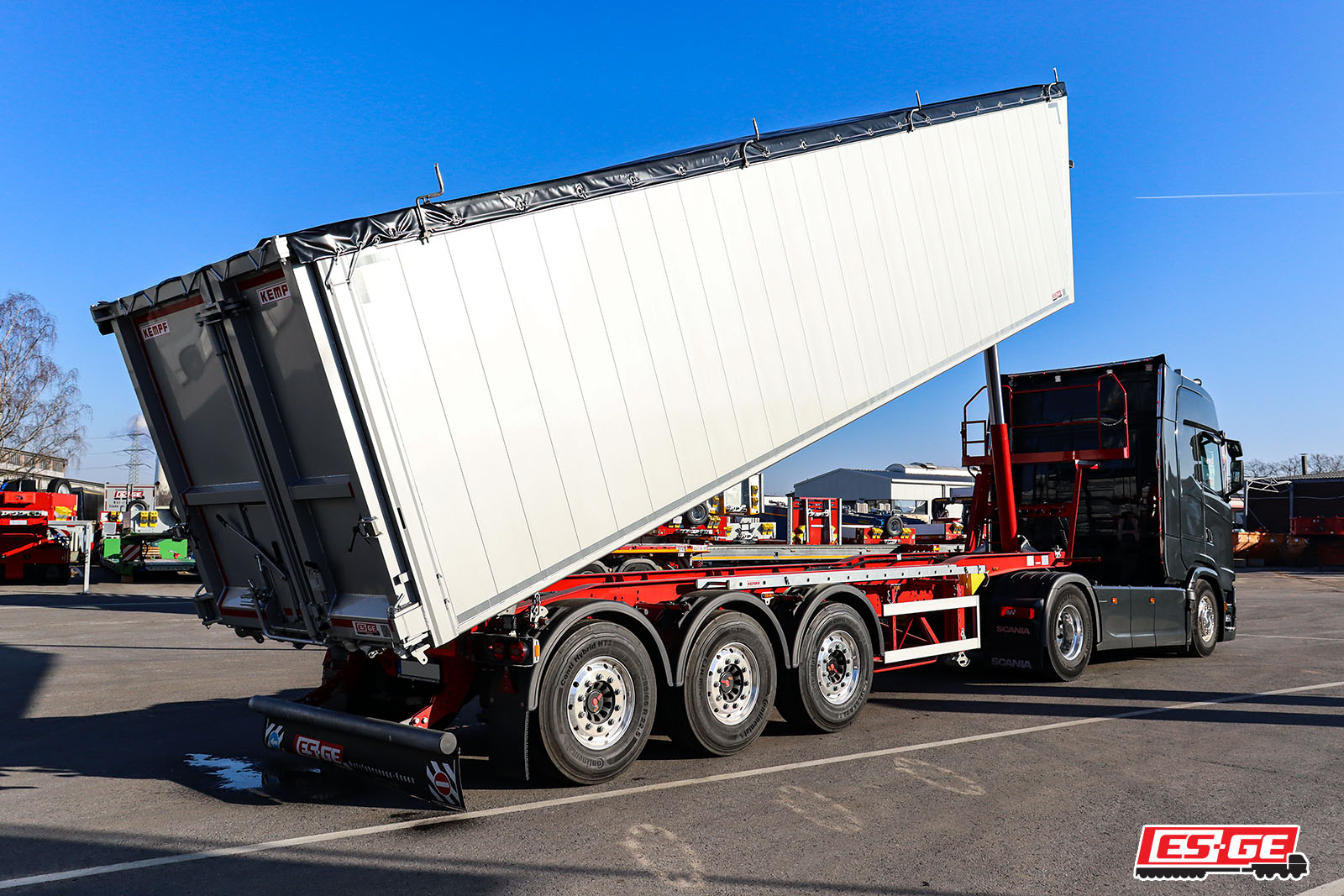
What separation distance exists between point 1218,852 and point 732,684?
10.4 feet

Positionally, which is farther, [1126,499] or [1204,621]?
[1204,621]

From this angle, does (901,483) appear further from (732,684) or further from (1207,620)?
(732,684)

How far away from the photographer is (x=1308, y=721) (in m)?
8.02

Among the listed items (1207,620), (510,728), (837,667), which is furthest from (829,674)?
(1207,620)

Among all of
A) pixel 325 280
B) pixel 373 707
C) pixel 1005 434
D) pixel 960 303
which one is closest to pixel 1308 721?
pixel 1005 434

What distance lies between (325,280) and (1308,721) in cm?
858

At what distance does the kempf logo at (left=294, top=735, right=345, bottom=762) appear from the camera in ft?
18.6

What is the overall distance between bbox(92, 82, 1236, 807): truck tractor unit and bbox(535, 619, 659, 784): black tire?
0.06 ft

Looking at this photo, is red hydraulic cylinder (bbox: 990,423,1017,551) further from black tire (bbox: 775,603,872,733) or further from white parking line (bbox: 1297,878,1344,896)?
white parking line (bbox: 1297,878,1344,896)

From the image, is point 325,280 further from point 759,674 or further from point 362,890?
point 759,674

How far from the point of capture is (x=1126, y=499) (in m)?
11.3

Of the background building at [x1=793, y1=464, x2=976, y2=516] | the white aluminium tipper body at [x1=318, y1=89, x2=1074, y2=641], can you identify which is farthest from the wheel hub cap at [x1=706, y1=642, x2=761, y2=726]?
the background building at [x1=793, y1=464, x2=976, y2=516]

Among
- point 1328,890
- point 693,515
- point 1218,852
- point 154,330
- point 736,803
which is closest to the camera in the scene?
point 1328,890

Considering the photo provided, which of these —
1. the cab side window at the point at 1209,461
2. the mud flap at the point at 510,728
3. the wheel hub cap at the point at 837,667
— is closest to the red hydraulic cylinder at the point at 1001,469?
the cab side window at the point at 1209,461
